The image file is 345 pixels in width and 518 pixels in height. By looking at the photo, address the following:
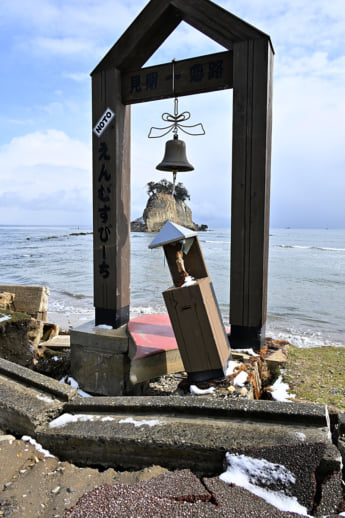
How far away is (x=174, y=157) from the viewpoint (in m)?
4.29

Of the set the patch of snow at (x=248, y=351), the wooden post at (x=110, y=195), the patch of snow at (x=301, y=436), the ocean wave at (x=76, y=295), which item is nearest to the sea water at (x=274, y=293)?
the ocean wave at (x=76, y=295)

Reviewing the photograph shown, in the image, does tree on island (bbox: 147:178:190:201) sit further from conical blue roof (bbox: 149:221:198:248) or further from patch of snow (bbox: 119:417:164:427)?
patch of snow (bbox: 119:417:164:427)

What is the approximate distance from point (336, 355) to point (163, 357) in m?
3.22

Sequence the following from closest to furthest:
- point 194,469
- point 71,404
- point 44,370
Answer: point 194,469
point 71,404
point 44,370

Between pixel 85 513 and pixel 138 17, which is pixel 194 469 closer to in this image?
pixel 85 513

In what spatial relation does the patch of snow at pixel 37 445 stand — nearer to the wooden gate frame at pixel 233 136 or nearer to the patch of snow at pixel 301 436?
the patch of snow at pixel 301 436

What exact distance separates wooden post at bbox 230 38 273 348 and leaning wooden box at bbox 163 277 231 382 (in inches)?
30.0

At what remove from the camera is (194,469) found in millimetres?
1736

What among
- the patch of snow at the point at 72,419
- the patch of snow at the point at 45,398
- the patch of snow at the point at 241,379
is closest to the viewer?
the patch of snow at the point at 72,419

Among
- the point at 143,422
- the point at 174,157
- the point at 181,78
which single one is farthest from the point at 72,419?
the point at 181,78

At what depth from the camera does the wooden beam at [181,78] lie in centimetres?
378

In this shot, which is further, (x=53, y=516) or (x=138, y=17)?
(x=138, y=17)

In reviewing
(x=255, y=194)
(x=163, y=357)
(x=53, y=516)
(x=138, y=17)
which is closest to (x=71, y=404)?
(x=53, y=516)

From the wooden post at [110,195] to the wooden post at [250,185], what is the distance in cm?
152
